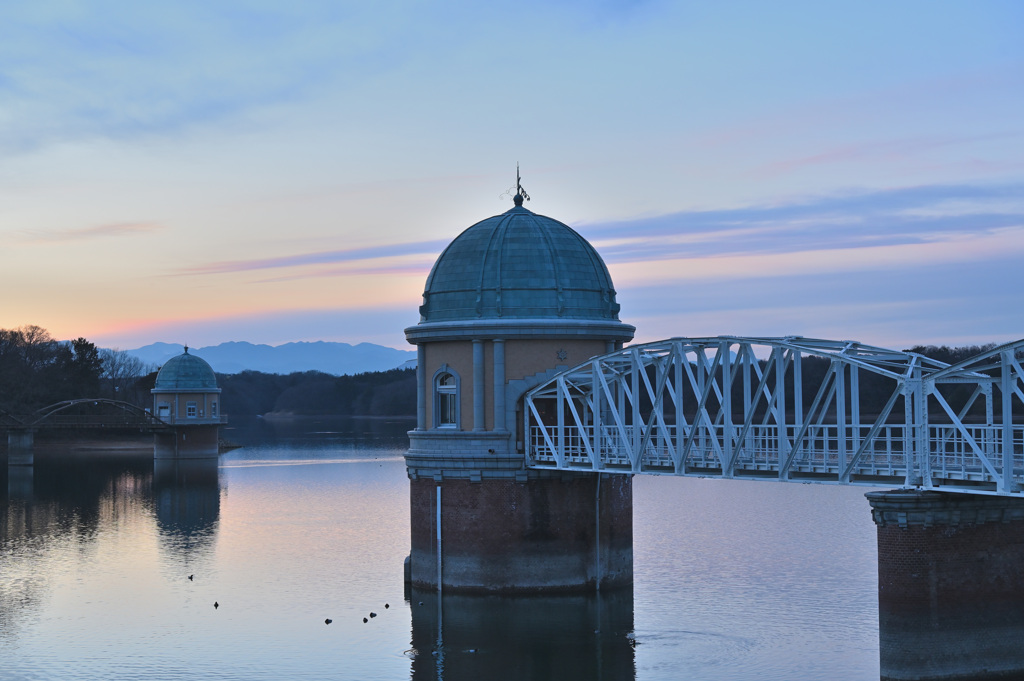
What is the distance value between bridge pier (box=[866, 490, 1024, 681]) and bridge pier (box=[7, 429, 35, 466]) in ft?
325

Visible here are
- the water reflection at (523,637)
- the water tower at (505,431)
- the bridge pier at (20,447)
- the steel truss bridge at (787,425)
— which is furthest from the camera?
the bridge pier at (20,447)

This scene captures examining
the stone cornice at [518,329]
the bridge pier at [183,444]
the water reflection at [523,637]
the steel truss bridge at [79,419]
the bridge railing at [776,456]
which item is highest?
the stone cornice at [518,329]

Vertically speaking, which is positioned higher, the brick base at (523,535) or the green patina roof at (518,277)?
the green patina roof at (518,277)

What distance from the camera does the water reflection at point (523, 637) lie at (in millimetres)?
38781

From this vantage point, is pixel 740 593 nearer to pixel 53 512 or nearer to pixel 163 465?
pixel 53 512

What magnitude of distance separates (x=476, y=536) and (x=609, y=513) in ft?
16.6

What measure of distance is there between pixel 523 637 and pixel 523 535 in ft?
20.3

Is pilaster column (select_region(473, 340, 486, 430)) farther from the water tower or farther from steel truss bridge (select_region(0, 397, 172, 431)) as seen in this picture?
steel truss bridge (select_region(0, 397, 172, 431))

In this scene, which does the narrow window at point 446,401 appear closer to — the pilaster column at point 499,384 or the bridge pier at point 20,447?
the pilaster column at point 499,384

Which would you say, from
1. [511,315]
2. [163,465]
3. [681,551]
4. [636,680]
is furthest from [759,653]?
[163,465]

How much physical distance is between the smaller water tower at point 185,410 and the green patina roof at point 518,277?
275 feet

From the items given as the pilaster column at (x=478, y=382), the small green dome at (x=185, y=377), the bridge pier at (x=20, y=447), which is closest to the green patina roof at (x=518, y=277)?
the pilaster column at (x=478, y=382)

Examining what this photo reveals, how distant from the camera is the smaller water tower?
13050cm

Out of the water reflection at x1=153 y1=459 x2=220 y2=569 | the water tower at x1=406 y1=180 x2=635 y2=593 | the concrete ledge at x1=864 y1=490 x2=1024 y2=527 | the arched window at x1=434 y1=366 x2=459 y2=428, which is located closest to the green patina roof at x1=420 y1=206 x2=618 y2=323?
the water tower at x1=406 y1=180 x2=635 y2=593
